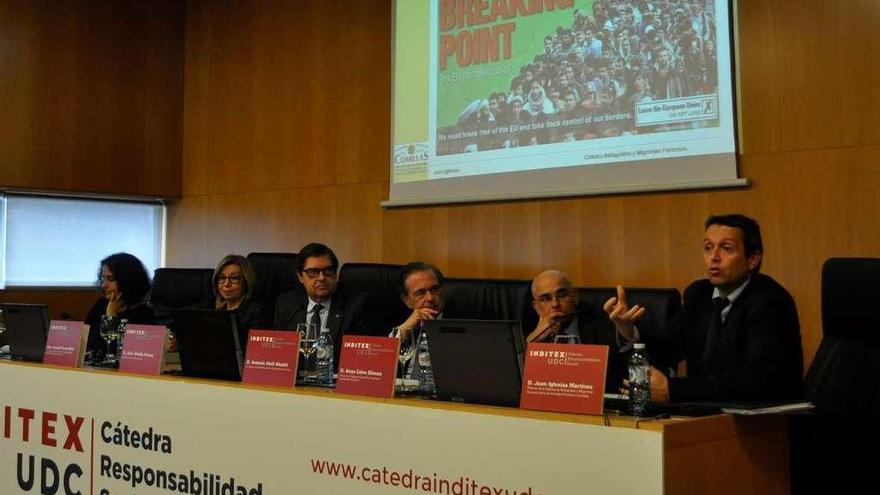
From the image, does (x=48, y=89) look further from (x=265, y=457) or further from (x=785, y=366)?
(x=785, y=366)

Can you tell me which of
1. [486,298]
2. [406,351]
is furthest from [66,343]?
[486,298]

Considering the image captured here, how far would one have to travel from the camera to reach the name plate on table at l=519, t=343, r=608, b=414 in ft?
5.76

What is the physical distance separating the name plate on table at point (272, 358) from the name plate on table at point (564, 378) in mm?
702

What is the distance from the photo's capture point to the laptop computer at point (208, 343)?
97.8 inches

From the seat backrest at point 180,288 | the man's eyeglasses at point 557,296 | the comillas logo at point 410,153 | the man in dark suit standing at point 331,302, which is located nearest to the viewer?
the man's eyeglasses at point 557,296

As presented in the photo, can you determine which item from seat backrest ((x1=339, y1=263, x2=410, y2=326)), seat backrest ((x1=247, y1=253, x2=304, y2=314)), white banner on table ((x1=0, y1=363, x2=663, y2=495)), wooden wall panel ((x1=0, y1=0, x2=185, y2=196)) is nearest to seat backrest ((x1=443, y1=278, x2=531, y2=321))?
seat backrest ((x1=339, y1=263, x2=410, y2=326))

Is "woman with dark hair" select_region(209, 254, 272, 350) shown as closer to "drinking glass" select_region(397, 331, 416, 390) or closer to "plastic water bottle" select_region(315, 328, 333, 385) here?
"plastic water bottle" select_region(315, 328, 333, 385)

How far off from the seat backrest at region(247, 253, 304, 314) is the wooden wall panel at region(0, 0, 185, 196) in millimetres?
1873

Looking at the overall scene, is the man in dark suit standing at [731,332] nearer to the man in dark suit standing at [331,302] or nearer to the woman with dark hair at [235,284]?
the man in dark suit standing at [331,302]

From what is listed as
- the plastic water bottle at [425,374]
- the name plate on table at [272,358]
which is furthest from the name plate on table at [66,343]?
the plastic water bottle at [425,374]

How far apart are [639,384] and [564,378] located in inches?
6.7

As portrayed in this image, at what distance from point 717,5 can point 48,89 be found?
419 centimetres

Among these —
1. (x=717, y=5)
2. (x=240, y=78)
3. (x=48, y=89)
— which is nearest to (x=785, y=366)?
(x=717, y=5)

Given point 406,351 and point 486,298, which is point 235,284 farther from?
point 406,351
